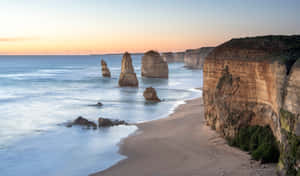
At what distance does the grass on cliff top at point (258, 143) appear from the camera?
11.5 m

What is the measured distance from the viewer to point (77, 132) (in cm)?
2097

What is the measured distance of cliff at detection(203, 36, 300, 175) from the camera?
9680 mm

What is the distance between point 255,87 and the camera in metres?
13.5

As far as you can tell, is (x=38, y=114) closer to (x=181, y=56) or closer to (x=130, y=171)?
(x=130, y=171)

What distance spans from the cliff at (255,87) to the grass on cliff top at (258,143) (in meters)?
0.32

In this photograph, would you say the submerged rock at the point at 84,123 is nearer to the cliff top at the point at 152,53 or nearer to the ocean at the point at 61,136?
the ocean at the point at 61,136

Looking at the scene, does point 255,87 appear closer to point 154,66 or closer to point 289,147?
point 289,147

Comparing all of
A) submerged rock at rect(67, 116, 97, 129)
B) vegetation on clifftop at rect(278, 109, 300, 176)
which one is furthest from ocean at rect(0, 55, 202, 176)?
vegetation on clifftop at rect(278, 109, 300, 176)

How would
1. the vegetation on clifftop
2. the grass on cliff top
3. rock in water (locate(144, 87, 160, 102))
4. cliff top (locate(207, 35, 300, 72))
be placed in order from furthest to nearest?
rock in water (locate(144, 87, 160, 102)) → cliff top (locate(207, 35, 300, 72)) → the grass on cliff top → the vegetation on clifftop

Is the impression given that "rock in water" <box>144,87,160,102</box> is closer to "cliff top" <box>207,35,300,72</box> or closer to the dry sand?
the dry sand

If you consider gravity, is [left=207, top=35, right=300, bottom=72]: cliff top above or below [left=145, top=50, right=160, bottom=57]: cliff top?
below

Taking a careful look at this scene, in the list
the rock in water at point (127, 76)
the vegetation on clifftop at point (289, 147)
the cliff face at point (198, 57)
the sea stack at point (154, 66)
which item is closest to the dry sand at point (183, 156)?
the vegetation on clifftop at point (289, 147)

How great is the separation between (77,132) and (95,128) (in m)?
1.47

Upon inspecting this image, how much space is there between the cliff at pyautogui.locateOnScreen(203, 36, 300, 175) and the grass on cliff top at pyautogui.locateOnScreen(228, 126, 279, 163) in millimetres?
321
